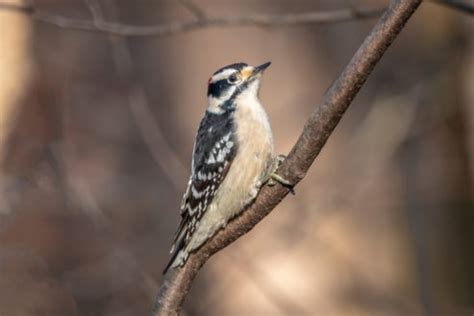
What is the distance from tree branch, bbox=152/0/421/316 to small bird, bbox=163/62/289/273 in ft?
1.70

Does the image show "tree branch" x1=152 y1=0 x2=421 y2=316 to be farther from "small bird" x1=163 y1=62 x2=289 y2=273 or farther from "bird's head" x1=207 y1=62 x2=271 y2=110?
"bird's head" x1=207 y1=62 x2=271 y2=110

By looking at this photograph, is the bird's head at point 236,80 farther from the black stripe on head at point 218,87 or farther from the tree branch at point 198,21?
the tree branch at point 198,21

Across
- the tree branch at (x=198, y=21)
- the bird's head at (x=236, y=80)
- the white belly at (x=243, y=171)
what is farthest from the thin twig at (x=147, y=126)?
the white belly at (x=243, y=171)

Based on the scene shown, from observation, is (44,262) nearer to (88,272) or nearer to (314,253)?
(88,272)

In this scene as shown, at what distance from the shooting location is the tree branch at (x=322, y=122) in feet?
9.12

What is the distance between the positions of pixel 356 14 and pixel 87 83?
4469 mm

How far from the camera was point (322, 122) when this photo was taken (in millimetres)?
2879

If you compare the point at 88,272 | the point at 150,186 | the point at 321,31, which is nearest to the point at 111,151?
the point at 150,186

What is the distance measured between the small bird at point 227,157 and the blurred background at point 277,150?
2.83 metres

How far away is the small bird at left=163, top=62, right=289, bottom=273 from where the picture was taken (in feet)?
13.2

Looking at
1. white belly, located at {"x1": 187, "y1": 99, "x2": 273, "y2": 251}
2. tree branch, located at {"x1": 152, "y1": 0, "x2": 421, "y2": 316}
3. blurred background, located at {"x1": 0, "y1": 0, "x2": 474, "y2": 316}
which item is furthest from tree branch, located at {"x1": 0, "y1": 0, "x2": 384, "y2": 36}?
blurred background, located at {"x1": 0, "y1": 0, "x2": 474, "y2": 316}

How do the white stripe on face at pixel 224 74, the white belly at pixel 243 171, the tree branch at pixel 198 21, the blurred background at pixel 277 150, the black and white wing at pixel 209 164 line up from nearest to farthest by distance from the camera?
1. the white belly at pixel 243 171
2. the black and white wing at pixel 209 164
3. the white stripe on face at pixel 224 74
4. the tree branch at pixel 198 21
5. the blurred background at pixel 277 150

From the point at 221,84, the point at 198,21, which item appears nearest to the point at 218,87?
the point at 221,84

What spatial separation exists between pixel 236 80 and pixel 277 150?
134 inches
